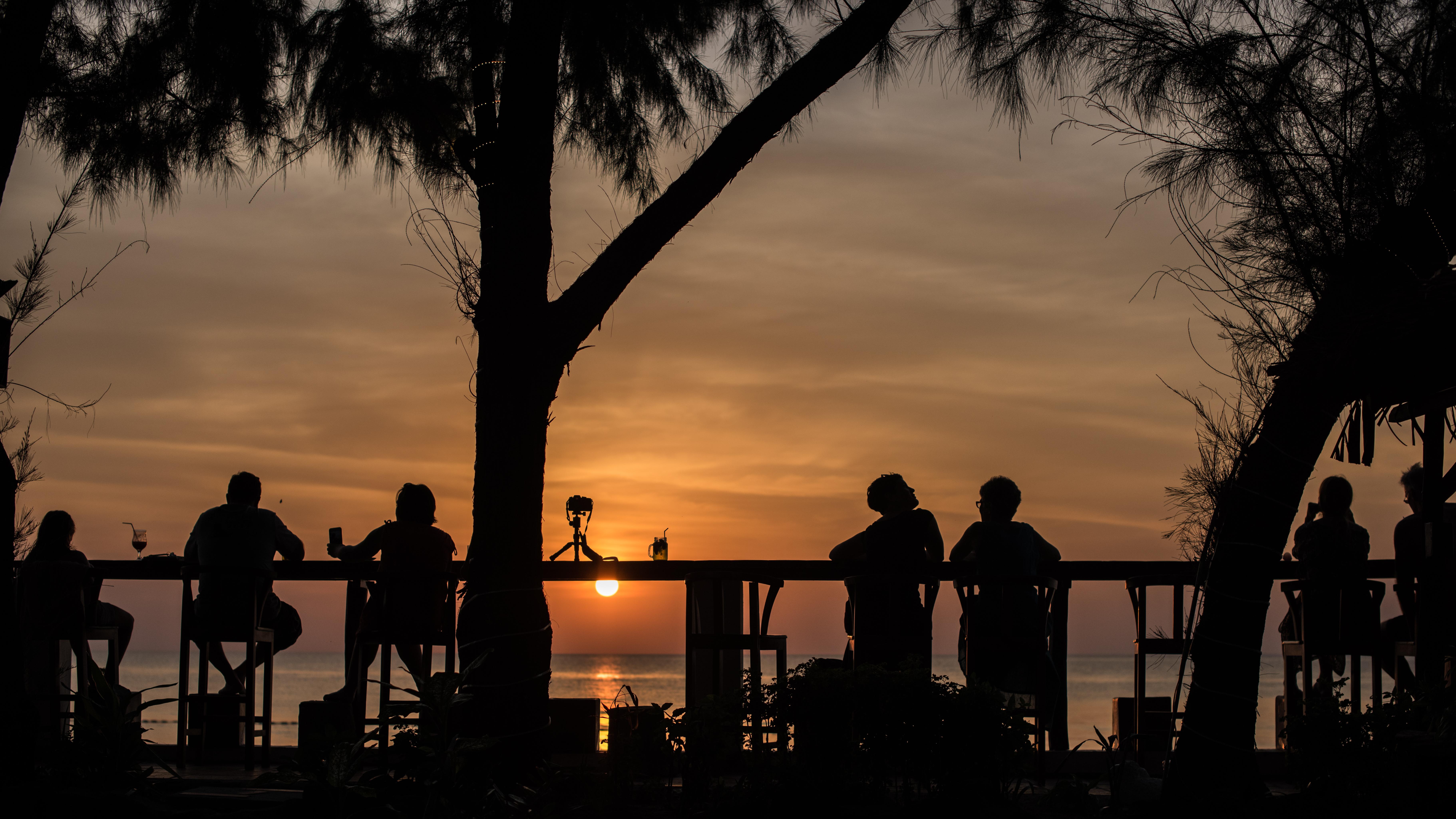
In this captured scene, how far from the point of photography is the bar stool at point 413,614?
5.03m

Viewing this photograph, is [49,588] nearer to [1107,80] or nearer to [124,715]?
[124,715]

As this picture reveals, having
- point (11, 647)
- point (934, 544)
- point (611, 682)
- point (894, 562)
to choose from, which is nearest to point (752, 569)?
point (894, 562)

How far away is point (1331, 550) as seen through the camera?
525cm

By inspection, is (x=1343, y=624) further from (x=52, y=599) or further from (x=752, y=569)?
(x=52, y=599)

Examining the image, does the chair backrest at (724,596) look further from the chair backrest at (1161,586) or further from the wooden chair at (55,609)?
the wooden chair at (55,609)

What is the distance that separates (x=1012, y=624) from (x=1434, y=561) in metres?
1.56

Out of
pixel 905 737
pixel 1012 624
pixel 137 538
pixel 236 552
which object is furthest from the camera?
pixel 137 538

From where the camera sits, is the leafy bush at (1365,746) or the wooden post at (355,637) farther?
the wooden post at (355,637)

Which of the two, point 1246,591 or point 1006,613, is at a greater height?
point 1246,591

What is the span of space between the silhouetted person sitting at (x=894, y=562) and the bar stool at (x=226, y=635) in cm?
250

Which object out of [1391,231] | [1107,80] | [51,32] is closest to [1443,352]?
[1391,231]

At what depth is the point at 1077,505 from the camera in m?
6.40

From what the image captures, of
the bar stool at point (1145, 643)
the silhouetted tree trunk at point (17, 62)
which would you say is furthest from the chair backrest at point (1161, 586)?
the silhouetted tree trunk at point (17, 62)

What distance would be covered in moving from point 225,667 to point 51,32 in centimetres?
294
